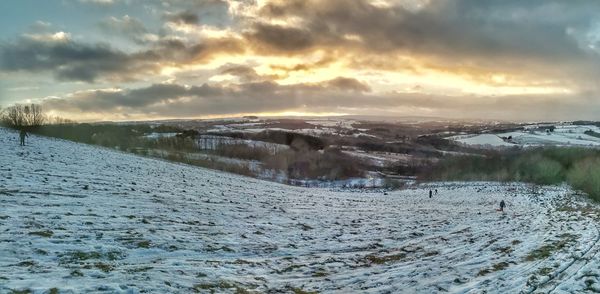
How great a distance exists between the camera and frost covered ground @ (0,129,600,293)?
11250mm

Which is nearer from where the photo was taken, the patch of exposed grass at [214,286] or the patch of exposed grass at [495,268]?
the patch of exposed grass at [214,286]

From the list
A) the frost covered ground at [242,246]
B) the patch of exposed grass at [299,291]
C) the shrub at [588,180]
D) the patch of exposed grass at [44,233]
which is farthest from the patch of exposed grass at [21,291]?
the shrub at [588,180]

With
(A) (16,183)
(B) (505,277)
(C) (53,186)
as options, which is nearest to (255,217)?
(C) (53,186)

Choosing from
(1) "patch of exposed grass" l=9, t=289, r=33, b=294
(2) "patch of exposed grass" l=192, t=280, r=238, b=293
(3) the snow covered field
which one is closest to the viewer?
(1) "patch of exposed grass" l=9, t=289, r=33, b=294

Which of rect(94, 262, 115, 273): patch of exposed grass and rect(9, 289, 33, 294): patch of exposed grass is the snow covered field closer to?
rect(94, 262, 115, 273): patch of exposed grass

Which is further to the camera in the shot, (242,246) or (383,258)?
(242,246)

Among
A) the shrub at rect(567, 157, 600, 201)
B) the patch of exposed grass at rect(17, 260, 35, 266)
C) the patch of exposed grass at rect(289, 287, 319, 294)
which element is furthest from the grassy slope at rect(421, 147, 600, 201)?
the patch of exposed grass at rect(17, 260, 35, 266)

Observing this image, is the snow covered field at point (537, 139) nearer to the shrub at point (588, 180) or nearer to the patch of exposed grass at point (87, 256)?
the shrub at point (588, 180)

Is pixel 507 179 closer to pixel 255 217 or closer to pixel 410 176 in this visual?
pixel 410 176

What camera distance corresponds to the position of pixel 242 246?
1636 cm

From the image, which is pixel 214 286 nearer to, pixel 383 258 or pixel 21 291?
pixel 21 291

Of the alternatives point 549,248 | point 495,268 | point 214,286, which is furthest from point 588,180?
point 214,286

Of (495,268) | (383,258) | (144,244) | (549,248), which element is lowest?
(383,258)

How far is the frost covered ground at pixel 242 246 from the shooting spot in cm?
1125
